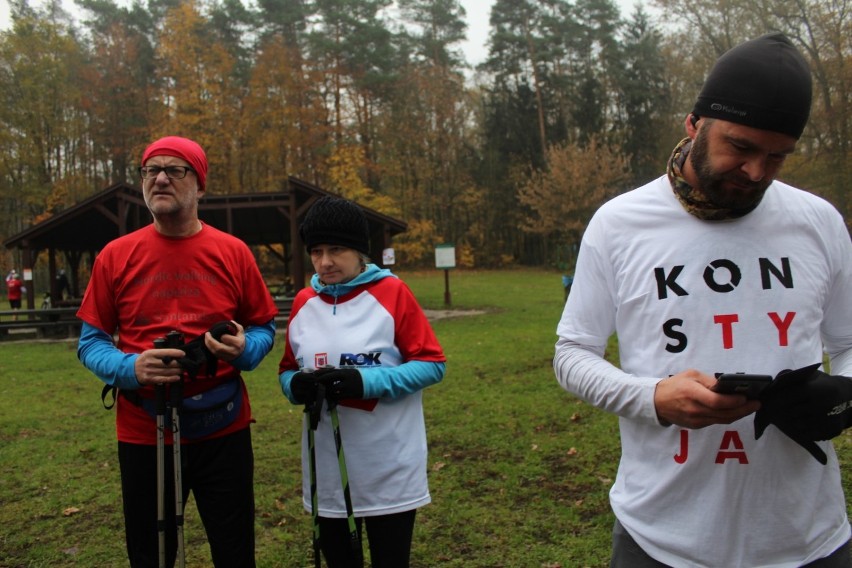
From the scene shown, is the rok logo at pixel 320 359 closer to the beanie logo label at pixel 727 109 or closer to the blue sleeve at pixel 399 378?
the blue sleeve at pixel 399 378

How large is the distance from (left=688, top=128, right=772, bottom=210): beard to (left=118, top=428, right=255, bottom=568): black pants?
6.52 feet

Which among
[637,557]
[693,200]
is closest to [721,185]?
[693,200]

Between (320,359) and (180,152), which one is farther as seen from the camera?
(180,152)

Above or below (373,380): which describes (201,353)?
above

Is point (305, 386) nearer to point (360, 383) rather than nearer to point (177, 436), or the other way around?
point (360, 383)

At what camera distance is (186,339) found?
8.54 feet

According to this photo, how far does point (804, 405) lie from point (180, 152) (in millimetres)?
2310

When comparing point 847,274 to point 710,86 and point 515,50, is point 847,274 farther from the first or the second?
point 515,50

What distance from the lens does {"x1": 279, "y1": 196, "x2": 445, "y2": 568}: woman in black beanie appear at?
2.49m

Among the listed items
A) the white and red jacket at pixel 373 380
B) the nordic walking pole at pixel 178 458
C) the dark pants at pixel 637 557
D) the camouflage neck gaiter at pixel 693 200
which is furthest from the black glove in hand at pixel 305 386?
the camouflage neck gaiter at pixel 693 200

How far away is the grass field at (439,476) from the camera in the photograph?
405cm

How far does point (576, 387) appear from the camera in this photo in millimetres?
1732

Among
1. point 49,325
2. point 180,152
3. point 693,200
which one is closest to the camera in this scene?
point 693,200

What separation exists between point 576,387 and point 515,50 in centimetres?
4102
